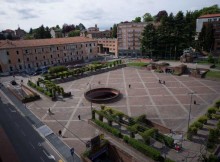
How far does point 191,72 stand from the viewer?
59250mm

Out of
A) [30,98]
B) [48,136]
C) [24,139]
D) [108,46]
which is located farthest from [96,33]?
[24,139]

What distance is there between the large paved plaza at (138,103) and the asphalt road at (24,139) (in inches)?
115

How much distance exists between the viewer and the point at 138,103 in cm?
4138

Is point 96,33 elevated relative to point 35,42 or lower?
elevated

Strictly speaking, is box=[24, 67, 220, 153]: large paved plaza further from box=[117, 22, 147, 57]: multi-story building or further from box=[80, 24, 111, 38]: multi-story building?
box=[80, 24, 111, 38]: multi-story building

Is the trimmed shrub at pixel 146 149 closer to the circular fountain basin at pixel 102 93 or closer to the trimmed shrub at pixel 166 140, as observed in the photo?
the trimmed shrub at pixel 166 140

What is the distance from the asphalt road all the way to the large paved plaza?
9.58 feet

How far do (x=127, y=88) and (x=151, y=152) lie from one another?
29.0m

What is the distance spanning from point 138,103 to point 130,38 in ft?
196

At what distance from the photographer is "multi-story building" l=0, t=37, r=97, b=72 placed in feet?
229

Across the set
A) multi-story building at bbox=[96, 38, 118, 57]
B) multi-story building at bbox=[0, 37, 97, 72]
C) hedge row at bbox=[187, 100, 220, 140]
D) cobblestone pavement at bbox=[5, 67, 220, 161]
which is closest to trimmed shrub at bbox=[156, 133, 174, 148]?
hedge row at bbox=[187, 100, 220, 140]

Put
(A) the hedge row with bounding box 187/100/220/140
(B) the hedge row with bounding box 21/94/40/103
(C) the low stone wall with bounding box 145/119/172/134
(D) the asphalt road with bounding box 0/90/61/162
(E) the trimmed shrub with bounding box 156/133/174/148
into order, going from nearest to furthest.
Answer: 1. (E) the trimmed shrub with bounding box 156/133/174/148
2. (D) the asphalt road with bounding box 0/90/61/162
3. (A) the hedge row with bounding box 187/100/220/140
4. (C) the low stone wall with bounding box 145/119/172/134
5. (B) the hedge row with bounding box 21/94/40/103

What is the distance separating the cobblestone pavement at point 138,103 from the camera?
32.8m

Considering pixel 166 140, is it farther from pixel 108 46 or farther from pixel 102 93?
pixel 108 46
